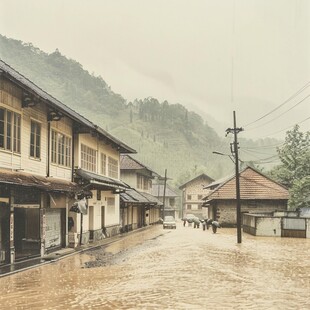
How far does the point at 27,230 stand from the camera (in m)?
21.4

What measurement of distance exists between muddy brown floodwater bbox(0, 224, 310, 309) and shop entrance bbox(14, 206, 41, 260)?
182 cm

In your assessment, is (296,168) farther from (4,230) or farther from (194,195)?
(4,230)

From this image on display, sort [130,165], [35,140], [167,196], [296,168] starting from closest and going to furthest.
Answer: [35,140], [130,165], [296,168], [167,196]

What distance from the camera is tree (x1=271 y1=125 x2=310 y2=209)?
57969 millimetres

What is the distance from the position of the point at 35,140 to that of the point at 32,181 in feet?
9.95

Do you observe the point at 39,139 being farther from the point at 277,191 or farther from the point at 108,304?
the point at 277,191

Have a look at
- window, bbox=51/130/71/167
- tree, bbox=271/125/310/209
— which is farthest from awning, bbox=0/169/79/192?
tree, bbox=271/125/310/209

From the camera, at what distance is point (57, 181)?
22516 mm

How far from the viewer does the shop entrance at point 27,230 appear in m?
21.0

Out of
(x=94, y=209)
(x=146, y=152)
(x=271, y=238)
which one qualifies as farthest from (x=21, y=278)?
(x=146, y=152)

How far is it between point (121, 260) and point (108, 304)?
355 inches

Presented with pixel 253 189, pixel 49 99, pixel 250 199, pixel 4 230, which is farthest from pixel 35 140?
pixel 253 189

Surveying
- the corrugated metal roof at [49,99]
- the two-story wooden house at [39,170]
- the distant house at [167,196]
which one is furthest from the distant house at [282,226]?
the distant house at [167,196]

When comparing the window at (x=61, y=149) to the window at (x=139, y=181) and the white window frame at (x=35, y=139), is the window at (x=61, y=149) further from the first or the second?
the window at (x=139, y=181)
